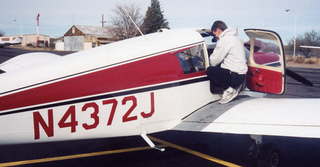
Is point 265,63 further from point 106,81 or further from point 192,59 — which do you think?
point 106,81

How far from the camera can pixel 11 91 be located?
400 cm

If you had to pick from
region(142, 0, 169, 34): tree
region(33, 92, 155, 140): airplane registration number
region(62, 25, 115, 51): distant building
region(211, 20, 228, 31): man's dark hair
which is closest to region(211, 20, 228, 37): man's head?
region(211, 20, 228, 31): man's dark hair

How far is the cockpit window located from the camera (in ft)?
17.6

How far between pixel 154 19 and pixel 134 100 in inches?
2534

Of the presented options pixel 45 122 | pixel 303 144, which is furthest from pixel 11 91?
pixel 303 144

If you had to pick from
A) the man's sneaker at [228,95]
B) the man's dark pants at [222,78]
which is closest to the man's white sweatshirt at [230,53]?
the man's dark pants at [222,78]

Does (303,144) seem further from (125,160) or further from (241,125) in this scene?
(125,160)

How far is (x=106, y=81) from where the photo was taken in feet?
14.8

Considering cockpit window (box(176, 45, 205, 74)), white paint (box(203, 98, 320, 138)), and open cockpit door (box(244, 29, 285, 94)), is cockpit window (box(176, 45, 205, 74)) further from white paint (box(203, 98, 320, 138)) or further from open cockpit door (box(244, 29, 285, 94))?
open cockpit door (box(244, 29, 285, 94))

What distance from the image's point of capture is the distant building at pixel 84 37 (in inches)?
2931

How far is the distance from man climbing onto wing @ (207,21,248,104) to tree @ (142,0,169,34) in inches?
2403

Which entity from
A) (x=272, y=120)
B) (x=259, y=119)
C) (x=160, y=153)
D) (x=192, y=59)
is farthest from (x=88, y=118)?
(x=272, y=120)

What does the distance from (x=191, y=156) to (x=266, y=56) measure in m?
2.51

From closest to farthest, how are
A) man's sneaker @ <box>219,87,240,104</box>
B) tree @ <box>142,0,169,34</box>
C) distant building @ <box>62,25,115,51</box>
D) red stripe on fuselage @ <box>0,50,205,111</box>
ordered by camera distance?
1. red stripe on fuselage @ <box>0,50,205,111</box>
2. man's sneaker @ <box>219,87,240,104</box>
3. tree @ <box>142,0,169,34</box>
4. distant building @ <box>62,25,115,51</box>
